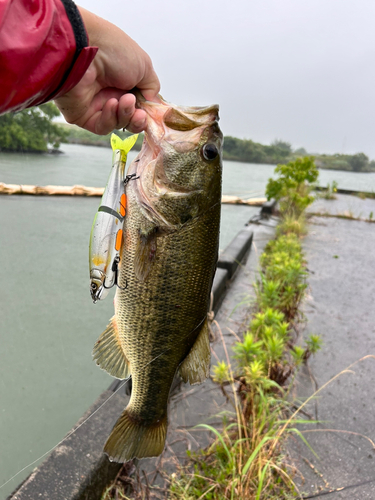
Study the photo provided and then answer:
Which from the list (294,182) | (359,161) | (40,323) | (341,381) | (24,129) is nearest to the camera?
(24,129)

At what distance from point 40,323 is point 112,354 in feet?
2.30

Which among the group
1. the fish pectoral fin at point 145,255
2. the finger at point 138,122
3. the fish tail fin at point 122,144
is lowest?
the fish pectoral fin at point 145,255

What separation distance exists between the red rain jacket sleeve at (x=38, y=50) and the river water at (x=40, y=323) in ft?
1.48

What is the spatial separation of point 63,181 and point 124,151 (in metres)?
3.08

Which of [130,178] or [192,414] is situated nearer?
[130,178]

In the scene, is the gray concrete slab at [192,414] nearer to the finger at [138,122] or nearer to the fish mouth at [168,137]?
the fish mouth at [168,137]

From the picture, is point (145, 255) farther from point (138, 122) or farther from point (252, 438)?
point (252, 438)

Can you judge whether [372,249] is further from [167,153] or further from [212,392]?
[167,153]

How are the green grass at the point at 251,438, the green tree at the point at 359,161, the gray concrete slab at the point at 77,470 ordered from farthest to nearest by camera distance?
the green tree at the point at 359,161, the green grass at the point at 251,438, the gray concrete slab at the point at 77,470

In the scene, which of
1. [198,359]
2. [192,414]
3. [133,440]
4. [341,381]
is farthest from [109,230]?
[341,381]

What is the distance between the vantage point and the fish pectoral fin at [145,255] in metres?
1.39

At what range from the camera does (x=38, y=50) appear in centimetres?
102

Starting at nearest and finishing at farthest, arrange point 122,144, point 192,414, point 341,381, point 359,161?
point 122,144, point 192,414, point 341,381, point 359,161

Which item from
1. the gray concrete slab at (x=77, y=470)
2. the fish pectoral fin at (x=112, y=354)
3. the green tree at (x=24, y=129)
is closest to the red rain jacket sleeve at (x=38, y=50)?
the green tree at (x=24, y=129)
